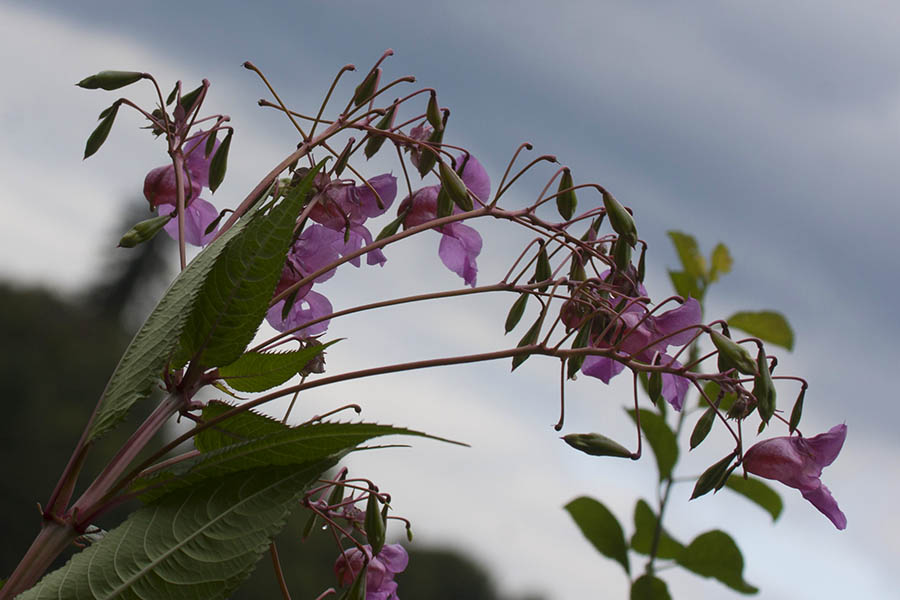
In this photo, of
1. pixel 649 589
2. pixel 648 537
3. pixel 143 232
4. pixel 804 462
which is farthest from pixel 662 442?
pixel 143 232

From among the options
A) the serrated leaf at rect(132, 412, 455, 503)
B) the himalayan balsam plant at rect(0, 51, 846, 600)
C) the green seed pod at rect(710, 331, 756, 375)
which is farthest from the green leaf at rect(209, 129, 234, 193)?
the green seed pod at rect(710, 331, 756, 375)

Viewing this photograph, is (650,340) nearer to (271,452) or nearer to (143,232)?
(271,452)

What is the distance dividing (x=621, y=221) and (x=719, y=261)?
61.6 inches

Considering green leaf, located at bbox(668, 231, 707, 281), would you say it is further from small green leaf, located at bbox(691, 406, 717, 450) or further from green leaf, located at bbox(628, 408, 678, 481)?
small green leaf, located at bbox(691, 406, 717, 450)

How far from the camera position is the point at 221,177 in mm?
987

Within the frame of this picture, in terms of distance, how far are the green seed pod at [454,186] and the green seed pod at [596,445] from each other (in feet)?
0.81

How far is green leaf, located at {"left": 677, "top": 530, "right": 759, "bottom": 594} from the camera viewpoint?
6.33ft

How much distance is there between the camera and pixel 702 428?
2.78 ft

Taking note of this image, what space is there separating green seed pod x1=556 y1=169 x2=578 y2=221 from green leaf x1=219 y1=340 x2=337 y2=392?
0.31 metres

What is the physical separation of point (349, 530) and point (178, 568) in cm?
35

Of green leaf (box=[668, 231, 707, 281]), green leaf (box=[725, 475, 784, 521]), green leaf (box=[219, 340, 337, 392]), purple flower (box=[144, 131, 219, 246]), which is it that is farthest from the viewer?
green leaf (box=[668, 231, 707, 281])

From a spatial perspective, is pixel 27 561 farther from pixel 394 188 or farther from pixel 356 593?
pixel 394 188

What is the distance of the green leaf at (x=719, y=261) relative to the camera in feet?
7.63

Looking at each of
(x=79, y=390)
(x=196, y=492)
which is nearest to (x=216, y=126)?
(x=196, y=492)
